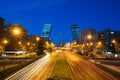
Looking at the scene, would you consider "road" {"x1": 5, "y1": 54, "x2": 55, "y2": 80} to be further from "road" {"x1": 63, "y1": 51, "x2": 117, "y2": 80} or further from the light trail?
"road" {"x1": 63, "y1": 51, "x2": 117, "y2": 80}

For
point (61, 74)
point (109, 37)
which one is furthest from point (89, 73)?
point (109, 37)

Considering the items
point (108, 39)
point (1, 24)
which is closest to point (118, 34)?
point (108, 39)

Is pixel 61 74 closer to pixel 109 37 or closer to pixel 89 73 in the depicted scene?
pixel 89 73

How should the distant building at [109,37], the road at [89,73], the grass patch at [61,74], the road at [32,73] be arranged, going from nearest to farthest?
1. the grass patch at [61,74]
2. the road at [32,73]
3. the road at [89,73]
4. the distant building at [109,37]

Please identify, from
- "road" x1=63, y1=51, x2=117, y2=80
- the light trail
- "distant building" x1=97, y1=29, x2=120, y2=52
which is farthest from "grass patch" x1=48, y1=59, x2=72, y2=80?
"distant building" x1=97, y1=29, x2=120, y2=52

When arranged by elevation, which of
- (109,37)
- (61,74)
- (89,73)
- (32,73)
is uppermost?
(109,37)

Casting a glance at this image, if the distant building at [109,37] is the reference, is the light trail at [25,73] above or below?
below

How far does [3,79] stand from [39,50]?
85555 mm

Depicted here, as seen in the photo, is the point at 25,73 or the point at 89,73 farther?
the point at 89,73

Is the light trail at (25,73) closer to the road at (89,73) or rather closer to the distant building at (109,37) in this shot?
the road at (89,73)

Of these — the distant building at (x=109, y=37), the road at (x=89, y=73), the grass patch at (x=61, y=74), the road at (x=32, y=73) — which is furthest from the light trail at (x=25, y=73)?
the distant building at (x=109, y=37)

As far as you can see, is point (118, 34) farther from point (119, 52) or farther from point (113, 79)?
point (113, 79)

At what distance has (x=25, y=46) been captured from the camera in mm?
154500

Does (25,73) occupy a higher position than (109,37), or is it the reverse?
(109,37)
